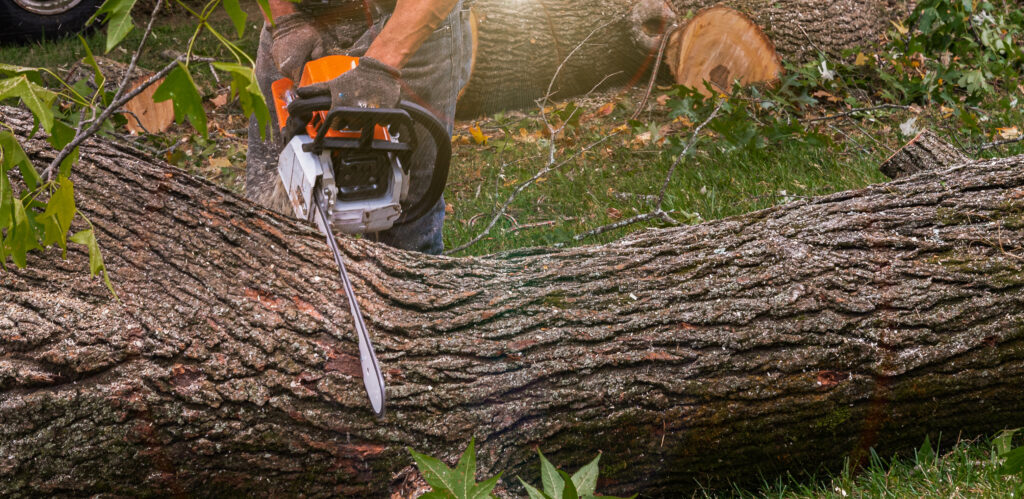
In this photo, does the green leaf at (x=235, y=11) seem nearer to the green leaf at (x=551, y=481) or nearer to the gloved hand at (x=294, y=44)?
the green leaf at (x=551, y=481)

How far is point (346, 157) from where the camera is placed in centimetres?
209

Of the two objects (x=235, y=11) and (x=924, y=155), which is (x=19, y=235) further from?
(x=924, y=155)

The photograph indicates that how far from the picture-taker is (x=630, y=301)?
6.08 ft

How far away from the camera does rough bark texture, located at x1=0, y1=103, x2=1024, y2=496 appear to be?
143cm

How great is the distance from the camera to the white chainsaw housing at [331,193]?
6.66ft

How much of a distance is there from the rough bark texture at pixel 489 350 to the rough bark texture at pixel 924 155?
0.62 metres

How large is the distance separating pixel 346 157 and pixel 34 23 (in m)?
5.44

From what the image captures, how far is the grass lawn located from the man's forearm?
111cm

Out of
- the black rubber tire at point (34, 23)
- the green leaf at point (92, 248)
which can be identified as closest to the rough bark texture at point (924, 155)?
the green leaf at point (92, 248)

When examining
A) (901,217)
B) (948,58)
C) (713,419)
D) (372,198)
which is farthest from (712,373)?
(948,58)

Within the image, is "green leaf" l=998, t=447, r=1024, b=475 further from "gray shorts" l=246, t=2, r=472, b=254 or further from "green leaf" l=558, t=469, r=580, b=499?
"gray shorts" l=246, t=2, r=472, b=254

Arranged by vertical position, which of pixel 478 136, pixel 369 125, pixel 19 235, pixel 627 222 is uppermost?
pixel 19 235

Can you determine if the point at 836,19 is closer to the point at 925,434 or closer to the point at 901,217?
the point at 901,217

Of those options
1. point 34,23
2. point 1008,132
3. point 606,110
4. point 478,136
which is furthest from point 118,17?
point 34,23
